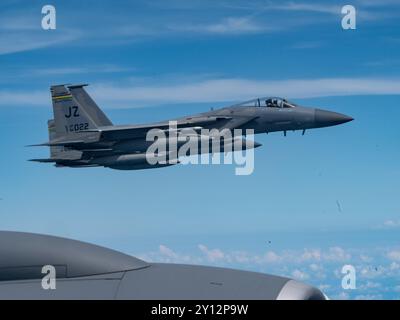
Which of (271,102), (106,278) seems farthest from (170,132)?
(106,278)

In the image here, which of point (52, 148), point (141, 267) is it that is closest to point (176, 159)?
point (52, 148)

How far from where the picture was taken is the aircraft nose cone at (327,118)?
4253 cm

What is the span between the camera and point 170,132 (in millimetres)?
44281

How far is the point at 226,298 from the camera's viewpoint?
5.64m

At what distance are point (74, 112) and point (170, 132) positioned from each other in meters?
10.8

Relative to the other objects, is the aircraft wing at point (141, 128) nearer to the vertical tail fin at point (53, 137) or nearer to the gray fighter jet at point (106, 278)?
the vertical tail fin at point (53, 137)

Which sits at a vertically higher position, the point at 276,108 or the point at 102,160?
the point at 276,108

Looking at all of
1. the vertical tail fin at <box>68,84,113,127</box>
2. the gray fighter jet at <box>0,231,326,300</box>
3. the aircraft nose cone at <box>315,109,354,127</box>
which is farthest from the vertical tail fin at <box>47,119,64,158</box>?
the gray fighter jet at <box>0,231,326,300</box>

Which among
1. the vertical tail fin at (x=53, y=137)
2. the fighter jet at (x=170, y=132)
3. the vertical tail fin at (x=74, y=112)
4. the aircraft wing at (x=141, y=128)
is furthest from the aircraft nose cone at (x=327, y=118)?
the vertical tail fin at (x=53, y=137)

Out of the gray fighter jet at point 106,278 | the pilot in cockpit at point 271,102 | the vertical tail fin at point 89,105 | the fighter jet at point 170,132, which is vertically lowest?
the gray fighter jet at point 106,278

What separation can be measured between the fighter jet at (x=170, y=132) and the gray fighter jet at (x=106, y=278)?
33.5m

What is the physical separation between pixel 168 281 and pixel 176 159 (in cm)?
3520

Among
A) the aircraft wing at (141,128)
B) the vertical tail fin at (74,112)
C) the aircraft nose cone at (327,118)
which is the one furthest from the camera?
the vertical tail fin at (74,112)

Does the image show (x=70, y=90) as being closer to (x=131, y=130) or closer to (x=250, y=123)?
(x=131, y=130)
